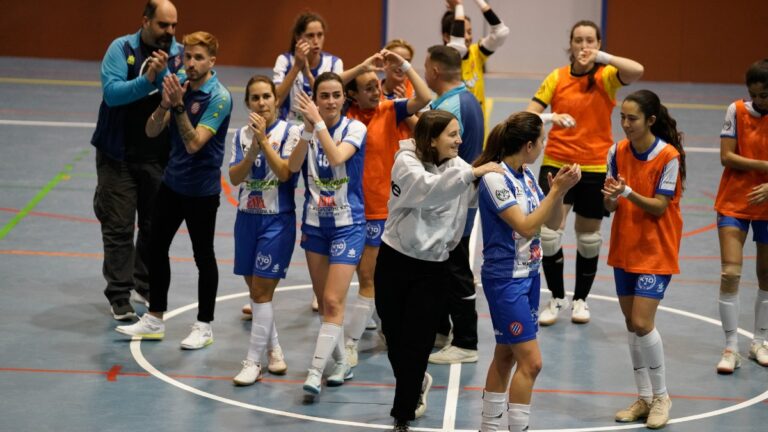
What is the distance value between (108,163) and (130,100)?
2.11 ft

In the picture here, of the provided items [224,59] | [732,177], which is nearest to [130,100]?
[732,177]

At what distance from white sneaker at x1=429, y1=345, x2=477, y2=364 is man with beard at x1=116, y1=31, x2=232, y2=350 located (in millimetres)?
1635

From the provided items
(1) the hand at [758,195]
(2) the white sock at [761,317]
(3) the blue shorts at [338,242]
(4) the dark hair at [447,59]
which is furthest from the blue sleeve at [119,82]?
(2) the white sock at [761,317]

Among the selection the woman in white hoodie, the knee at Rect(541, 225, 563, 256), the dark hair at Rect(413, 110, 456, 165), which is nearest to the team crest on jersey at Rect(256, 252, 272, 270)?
the woman in white hoodie

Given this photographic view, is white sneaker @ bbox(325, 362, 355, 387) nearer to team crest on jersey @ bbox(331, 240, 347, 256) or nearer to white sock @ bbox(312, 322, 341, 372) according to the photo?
white sock @ bbox(312, 322, 341, 372)

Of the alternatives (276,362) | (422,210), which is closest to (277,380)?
(276,362)

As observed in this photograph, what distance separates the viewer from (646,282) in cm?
625

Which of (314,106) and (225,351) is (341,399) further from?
(314,106)

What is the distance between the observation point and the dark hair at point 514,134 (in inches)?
219

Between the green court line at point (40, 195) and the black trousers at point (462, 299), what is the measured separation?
4883 mm

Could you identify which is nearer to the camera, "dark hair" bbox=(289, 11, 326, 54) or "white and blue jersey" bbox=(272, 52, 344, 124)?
"dark hair" bbox=(289, 11, 326, 54)

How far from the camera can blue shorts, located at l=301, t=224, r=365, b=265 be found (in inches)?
262

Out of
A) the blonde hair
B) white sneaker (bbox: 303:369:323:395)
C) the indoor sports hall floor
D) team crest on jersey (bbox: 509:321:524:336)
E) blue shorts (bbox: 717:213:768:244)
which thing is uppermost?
the blonde hair

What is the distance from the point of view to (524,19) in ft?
73.4
